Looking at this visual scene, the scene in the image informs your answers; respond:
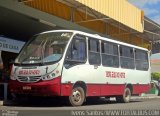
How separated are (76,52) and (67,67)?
0.84 metres

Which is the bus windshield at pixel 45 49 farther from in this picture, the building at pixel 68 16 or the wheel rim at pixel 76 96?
the building at pixel 68 16

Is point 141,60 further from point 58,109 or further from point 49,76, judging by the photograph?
point 58,109

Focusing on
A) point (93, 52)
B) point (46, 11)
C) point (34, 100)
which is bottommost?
point (34, 100)

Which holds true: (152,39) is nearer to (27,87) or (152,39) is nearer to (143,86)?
(143,86)

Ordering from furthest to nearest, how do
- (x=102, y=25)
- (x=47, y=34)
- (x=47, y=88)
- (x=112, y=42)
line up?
(x=102, y=25), (x=112, y=42), (x=47, y=34), (x=47, y=88)

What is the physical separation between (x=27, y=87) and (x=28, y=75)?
0.43 meters

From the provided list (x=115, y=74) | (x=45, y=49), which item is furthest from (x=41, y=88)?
(x=115, y=74)

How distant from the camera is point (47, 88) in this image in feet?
49.7

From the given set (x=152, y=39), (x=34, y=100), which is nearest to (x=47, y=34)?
(x=34, y=100)

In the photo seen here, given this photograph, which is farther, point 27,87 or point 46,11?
point 46,11

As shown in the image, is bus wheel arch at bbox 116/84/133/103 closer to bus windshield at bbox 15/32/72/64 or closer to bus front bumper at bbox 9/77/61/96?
bus windshield at bbox 15/32/72/64

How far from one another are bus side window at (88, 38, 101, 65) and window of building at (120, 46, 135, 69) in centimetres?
255

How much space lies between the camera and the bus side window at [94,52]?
56.1 ft

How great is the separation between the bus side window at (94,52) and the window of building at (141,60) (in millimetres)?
4651
